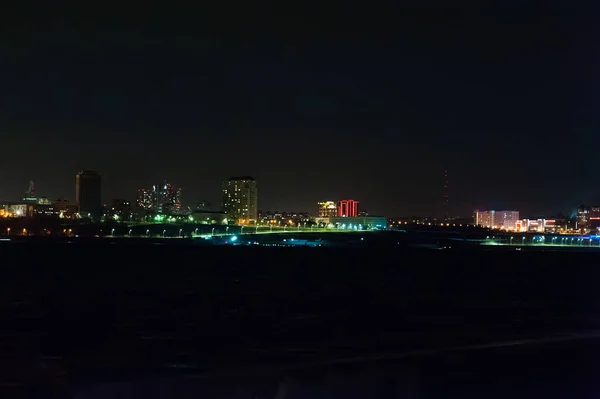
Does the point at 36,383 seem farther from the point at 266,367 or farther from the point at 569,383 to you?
the point at 569,383

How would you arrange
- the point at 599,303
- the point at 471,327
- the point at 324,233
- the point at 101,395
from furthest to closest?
the point at 324,233 < the point at 599,303 < the point at 471,327 < the point at 101,395

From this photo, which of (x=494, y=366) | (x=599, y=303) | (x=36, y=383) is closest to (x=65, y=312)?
(x=36, y=383)

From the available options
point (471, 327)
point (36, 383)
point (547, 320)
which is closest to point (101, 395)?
point (36, 383)

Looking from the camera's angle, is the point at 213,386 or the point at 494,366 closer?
the point at 213,386

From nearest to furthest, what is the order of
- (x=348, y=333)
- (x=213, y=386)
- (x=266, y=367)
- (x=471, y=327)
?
(x=213, y=386)
(x=266, y=367)
(x=348, y=333)
(x=471, y=327)

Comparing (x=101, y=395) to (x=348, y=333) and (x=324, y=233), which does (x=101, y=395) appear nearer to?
(x=348, y=333)

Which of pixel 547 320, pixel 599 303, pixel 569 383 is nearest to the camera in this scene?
pixel 569 383

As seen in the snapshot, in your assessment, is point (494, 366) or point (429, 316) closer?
point (494, 366)

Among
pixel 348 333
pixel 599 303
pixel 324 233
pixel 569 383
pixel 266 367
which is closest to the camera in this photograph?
pixel 569 383
